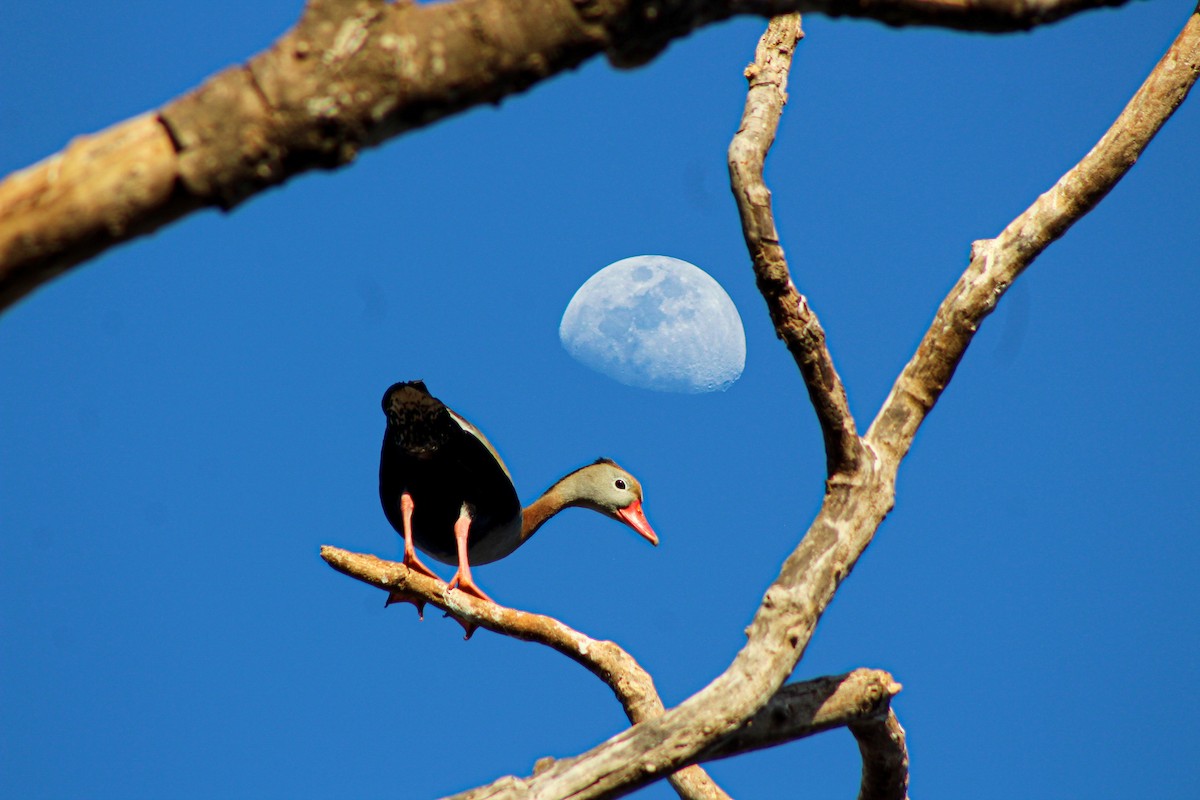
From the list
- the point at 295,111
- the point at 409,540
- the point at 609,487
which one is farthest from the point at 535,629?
the point at 295,111

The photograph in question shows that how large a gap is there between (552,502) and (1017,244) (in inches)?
198

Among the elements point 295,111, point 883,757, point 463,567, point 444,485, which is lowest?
point 883,757

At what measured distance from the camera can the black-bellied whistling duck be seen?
25.4 ft

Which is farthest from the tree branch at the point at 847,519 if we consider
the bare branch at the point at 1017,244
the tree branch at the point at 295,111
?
the tree branch at the point at 295,111

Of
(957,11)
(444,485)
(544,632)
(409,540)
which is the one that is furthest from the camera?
(444,485)

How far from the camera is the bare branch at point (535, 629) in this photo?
6500 millimetres

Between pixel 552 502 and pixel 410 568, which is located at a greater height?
pixel 552 502

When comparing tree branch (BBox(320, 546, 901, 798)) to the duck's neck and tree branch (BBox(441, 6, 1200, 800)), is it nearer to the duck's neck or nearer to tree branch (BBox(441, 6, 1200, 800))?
tree branch (BBox(441, 6, 1200, 800))

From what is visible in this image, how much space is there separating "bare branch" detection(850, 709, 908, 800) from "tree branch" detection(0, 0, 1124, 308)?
3347mm

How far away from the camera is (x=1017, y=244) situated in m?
4.97

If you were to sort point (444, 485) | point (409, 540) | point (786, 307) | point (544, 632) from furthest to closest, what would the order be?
point (444, 485), point (409, 540), point (544, 632), point (786, 307)

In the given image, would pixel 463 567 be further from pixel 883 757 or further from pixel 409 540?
pixel 883 757

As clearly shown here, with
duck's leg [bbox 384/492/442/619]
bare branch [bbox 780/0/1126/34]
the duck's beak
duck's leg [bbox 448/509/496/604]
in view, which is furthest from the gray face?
bare branch [bbox 780/0/1126/34]

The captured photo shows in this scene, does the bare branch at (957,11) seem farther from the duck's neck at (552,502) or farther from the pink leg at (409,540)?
the duck's neck at (552,502)
